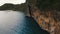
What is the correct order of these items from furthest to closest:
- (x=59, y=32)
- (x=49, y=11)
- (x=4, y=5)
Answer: (x=4, y=5)
(x=49, y=11)
(x=59, y=32)

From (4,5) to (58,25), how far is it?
11551cm

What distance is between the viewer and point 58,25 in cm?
4419

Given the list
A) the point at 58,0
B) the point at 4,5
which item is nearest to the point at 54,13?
the point at 58,0

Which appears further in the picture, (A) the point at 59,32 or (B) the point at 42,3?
(B) the point at 42,3

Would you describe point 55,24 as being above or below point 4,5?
above

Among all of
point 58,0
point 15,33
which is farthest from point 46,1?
point 15,33

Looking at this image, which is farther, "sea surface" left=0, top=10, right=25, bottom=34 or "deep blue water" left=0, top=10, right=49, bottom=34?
"sea surface" left=0, top=10, right=25, bottom=34

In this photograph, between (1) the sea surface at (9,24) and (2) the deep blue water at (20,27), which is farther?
(1) the sea surface at (9,24)

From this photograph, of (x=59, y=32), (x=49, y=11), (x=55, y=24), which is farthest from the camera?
(x=49, y=11)

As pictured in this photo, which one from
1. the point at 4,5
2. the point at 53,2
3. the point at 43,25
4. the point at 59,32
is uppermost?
the point at 53,2

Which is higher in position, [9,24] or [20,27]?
[20,27]

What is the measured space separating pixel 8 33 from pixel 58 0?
1801 centimetres

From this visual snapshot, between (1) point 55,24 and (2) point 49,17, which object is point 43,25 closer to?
(2) point 49,17

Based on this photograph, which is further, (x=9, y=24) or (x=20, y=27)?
(x=9, y=24)
